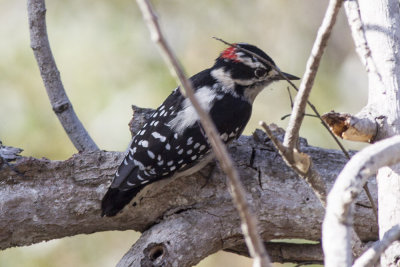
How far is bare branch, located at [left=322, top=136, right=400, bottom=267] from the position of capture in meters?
1.53

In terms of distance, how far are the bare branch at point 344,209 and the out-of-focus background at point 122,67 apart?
3044 mm

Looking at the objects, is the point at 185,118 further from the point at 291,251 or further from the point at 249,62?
the point at 291,251

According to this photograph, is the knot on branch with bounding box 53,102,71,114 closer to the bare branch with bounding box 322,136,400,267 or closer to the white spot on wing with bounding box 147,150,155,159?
the white spot on wing with bounding box 147,150,155,159

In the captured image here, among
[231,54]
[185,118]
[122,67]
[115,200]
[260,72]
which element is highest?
[122,67]

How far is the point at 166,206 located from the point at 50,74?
3.63 ft

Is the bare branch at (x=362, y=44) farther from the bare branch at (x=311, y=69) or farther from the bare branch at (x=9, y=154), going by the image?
the bare branch at (x=9, y=154)

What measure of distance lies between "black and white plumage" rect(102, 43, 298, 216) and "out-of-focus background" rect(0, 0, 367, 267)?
1342 mm

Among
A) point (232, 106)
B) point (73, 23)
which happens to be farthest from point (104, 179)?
point (73, 23)

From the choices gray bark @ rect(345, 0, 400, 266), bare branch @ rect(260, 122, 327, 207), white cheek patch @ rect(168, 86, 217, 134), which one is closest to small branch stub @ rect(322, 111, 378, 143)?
gray bark @ rect(345, 0, 400, 266)

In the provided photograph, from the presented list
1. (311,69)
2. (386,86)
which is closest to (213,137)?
(311,69)

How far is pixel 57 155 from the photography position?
4762 millimetres

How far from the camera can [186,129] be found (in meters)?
3.14

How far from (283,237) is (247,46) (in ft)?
3.27

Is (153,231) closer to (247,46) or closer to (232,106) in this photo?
(232,106)
